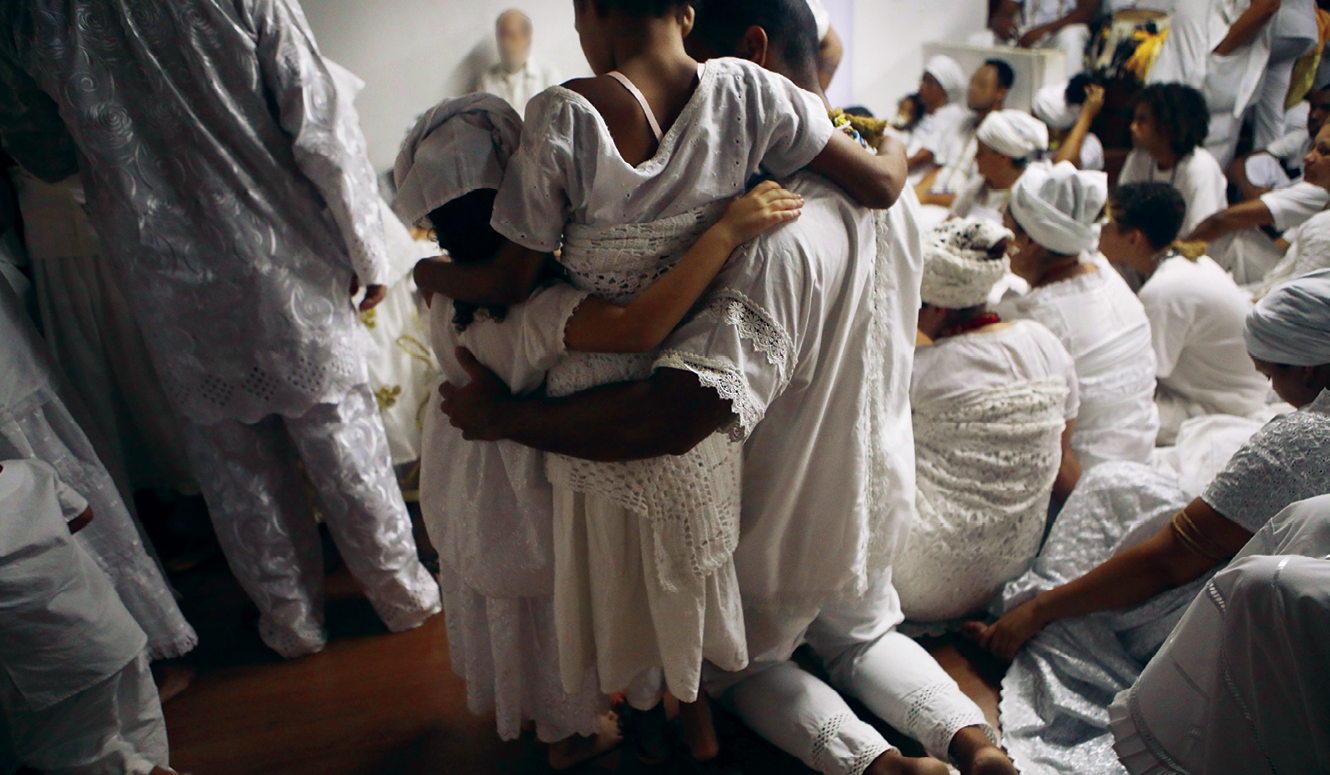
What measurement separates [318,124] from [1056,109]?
3.89m

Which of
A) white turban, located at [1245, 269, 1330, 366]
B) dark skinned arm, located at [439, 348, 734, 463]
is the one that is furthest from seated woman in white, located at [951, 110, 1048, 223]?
dark skinned arm, located at [439, 348, 734, 463]

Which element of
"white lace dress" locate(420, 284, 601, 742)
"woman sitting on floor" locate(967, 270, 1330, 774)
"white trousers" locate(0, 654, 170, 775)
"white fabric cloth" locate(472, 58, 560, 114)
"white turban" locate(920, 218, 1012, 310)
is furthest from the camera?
"white fabric cloth" locate(472, 58, 560, 114)

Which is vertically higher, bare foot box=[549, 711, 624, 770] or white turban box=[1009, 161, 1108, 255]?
white turban box=[1009, 161, 1108, 255]

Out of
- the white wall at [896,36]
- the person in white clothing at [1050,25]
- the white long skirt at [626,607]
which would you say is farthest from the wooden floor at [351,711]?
the person in white clothing at [1050,25]

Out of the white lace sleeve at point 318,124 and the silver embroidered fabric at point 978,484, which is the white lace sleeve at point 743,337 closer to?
the silver embroidered fabric at point 978,484

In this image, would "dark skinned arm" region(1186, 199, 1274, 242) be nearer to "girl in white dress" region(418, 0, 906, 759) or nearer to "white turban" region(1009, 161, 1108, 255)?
"white turban" region(1009, 161, 1108, 255)

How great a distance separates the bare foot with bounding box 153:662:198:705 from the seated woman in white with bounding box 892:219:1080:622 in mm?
1697

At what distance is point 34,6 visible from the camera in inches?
53.3

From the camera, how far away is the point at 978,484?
164cm

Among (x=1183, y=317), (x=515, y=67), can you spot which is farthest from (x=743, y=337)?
(x=515, y=67)

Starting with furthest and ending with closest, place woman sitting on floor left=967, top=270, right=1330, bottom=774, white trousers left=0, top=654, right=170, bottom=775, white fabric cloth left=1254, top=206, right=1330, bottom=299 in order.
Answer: white fabric cloth left=1254, top=206, right=1330, bottom=299 < white trousers left=0, top=654, right=170, bottom=775 < woman sitting on floor left=967, top=270, right=1330, bottom=774

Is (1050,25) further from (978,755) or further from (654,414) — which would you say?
(654,414)

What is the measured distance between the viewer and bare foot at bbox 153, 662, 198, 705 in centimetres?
174

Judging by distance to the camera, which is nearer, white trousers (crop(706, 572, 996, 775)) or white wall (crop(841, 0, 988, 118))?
white trousers (crop(706, 572, 996, 775))
